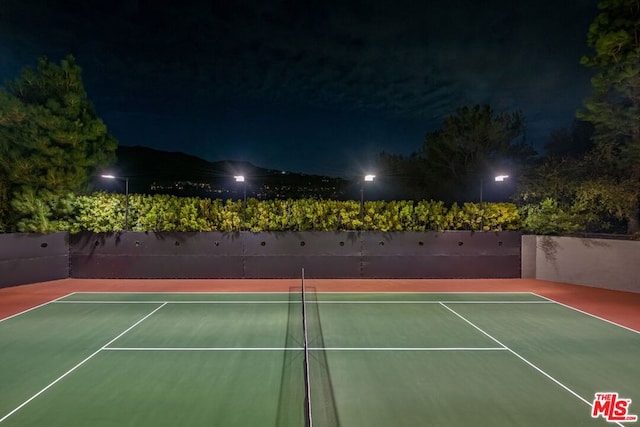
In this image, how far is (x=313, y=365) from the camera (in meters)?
5.60

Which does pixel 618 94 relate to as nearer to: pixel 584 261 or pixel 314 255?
pixel 584 261

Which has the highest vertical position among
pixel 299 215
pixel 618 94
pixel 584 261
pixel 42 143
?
pixel 618 94

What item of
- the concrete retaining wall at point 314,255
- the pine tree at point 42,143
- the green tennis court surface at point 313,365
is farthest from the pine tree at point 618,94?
the pine tree at point 42,143

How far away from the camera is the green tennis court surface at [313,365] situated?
427 centimetres

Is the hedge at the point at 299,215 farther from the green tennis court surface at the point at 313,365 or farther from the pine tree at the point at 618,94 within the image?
the green tennis court surface at the point at 313,365

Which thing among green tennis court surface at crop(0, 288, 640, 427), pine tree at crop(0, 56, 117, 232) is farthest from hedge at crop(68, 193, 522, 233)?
green tennis court surface at crop(0, 288, 640, 427)

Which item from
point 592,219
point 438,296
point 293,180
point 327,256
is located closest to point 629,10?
point 592,219

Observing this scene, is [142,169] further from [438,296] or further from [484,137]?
[438,296]

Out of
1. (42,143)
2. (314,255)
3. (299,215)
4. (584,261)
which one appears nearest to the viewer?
(42,143)

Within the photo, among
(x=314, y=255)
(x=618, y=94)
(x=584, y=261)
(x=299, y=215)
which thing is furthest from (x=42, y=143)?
(x=618, y=94)

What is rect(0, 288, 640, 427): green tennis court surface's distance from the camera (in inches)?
168

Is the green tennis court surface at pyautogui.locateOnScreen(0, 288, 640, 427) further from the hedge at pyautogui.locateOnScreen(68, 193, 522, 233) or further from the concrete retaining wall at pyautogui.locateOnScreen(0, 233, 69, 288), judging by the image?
the hedge at pyautogui.locateOnScreen(68, 193, 522, 233)

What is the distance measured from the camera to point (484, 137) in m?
24.4

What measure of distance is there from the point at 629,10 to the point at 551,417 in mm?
11545
